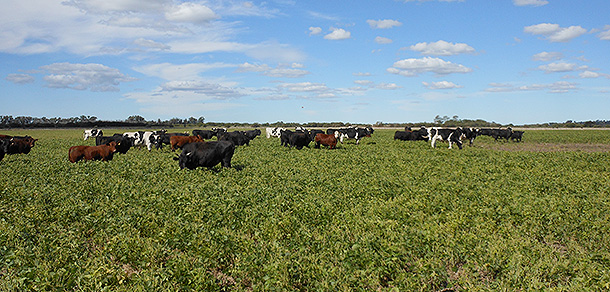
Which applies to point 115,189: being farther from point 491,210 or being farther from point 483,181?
point 483,181

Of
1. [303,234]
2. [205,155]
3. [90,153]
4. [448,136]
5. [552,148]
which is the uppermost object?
[448,136]

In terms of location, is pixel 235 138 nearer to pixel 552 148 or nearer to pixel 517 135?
pixel 552 148

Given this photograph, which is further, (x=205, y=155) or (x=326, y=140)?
(x=326, y=140)

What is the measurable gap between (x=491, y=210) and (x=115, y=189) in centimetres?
1098

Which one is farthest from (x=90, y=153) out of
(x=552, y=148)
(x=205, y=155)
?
(x=552, y=148)

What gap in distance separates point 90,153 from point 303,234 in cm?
1719

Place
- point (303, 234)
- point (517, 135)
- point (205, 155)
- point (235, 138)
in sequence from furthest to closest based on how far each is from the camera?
point (517, 135), point (235, 138), point (205, 155), point (303, 234)

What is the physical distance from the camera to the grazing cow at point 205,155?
17703mm

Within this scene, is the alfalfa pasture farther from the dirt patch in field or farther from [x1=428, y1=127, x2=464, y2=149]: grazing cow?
the dirt patch in field

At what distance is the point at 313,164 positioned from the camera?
19578mm

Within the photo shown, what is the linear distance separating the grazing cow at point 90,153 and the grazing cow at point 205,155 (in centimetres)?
563

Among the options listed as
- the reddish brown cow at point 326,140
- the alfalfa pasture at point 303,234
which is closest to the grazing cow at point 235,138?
the reddish brown cow at point 326,140

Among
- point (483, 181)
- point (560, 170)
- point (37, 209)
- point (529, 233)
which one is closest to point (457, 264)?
point (529, 233)

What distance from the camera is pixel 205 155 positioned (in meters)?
17.8
